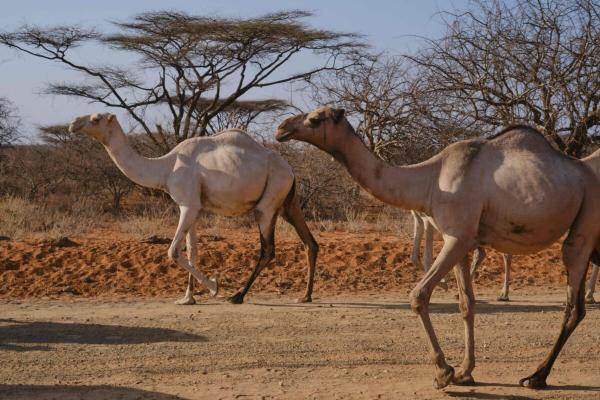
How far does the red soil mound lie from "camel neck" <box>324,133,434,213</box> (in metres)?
5.28

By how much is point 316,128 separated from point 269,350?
224 cm

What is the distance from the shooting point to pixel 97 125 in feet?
35.9

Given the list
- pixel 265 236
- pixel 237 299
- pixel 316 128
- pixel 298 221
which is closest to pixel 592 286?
pixel 298 221

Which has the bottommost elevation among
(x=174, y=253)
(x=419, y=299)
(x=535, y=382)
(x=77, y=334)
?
(x=77, y=334)

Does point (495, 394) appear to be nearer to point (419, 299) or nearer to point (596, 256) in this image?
point (419, 299)

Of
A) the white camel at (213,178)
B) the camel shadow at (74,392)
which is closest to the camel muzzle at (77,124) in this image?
the white camel at (213,178)

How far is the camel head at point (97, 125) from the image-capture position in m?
10.9

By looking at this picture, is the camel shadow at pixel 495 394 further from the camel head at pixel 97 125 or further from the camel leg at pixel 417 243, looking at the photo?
the camel head at pixel 97 125

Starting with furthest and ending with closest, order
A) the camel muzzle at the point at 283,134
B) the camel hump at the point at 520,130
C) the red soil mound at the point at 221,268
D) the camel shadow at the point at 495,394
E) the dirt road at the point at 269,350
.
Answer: the red soil mound at the point at 221,268, the camel hump at the point at 520,130, the camel muzzle at the point at 283,134, the dirt road at the point at 269,350, the camel shadow at the point at 495,394

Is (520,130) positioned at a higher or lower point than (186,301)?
higher

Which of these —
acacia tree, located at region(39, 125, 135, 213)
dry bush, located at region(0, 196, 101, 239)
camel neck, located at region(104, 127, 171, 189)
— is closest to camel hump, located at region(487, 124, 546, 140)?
camel neck, located at region(104, 127, 171, 189)

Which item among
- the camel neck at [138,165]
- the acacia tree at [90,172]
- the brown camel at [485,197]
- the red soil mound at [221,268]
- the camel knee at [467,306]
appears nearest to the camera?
the brown camel at [485,197]

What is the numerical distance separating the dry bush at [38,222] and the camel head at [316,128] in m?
9.36

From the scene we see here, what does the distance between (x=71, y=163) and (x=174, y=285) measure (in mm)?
17694
